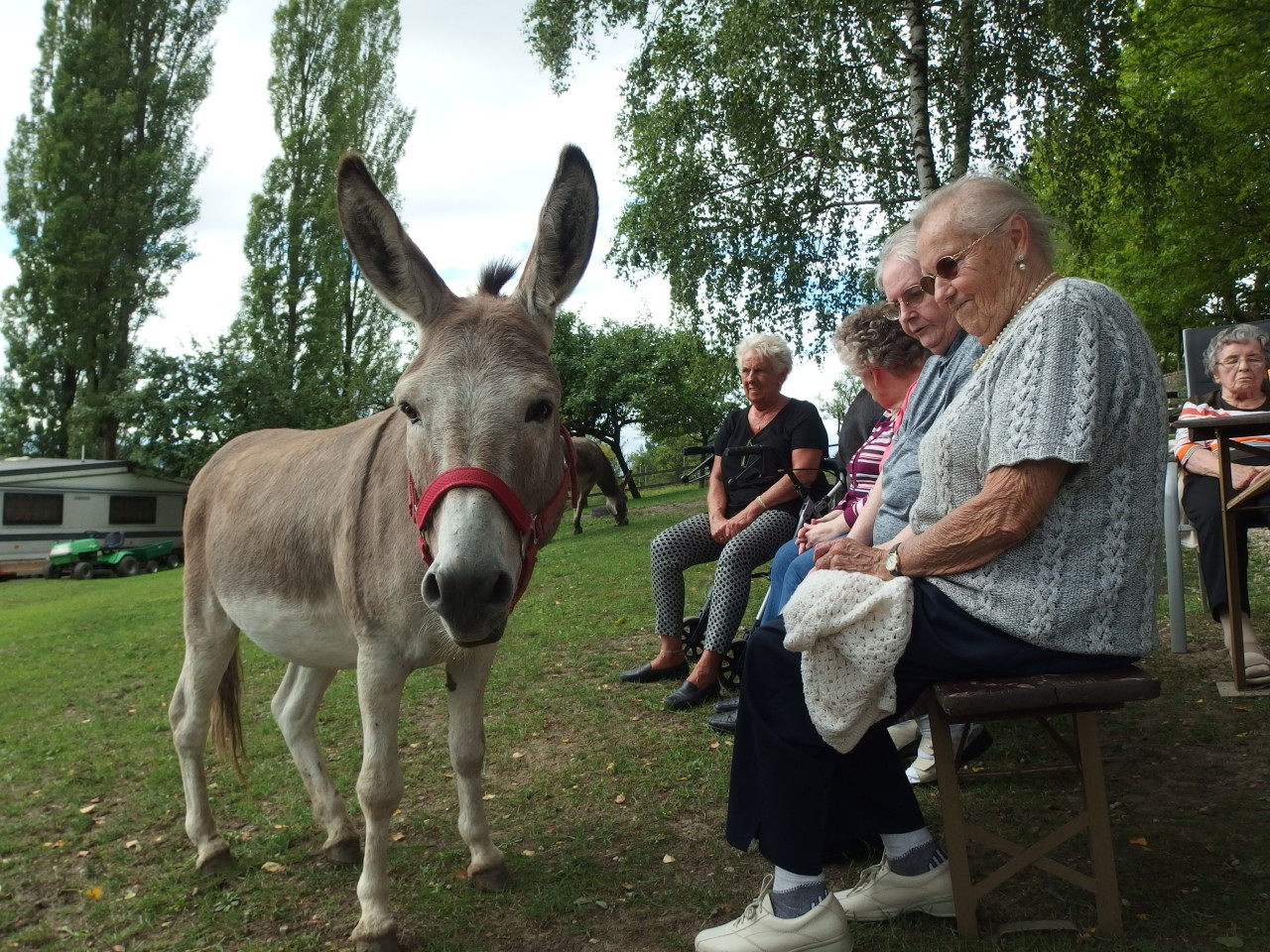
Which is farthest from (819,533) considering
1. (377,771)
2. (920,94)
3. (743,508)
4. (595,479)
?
(595,479)

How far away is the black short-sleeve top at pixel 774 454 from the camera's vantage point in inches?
200

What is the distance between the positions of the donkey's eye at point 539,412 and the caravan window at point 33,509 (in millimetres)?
26917

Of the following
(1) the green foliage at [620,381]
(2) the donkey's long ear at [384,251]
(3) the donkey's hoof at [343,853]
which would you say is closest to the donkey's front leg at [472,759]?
(3) the donkey's hoof at [343,853]

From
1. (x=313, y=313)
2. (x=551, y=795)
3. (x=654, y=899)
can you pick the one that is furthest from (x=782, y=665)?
(x=313, y=313)

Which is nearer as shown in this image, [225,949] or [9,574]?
[225,949]

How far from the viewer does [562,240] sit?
2.79 metres

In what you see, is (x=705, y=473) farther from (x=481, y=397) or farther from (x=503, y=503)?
(x=503, y=503)

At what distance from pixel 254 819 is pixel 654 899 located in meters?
2.12

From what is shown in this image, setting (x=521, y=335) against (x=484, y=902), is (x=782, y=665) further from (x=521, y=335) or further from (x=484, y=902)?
(x=484, y=902)

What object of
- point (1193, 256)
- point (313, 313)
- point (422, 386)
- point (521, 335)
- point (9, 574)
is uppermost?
point (313, 313)

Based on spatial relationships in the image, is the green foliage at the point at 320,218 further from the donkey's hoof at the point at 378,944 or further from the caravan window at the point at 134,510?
the donkey's hoof at the point at 378,944

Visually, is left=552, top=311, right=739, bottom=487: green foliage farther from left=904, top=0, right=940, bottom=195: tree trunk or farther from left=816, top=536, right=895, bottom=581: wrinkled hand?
left=816, top=536, right=895, bottom=581: wrinkled hand

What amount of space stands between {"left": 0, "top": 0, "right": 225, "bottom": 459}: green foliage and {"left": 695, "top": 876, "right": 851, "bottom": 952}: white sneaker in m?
30.3

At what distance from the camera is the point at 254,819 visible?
3.95 meters
